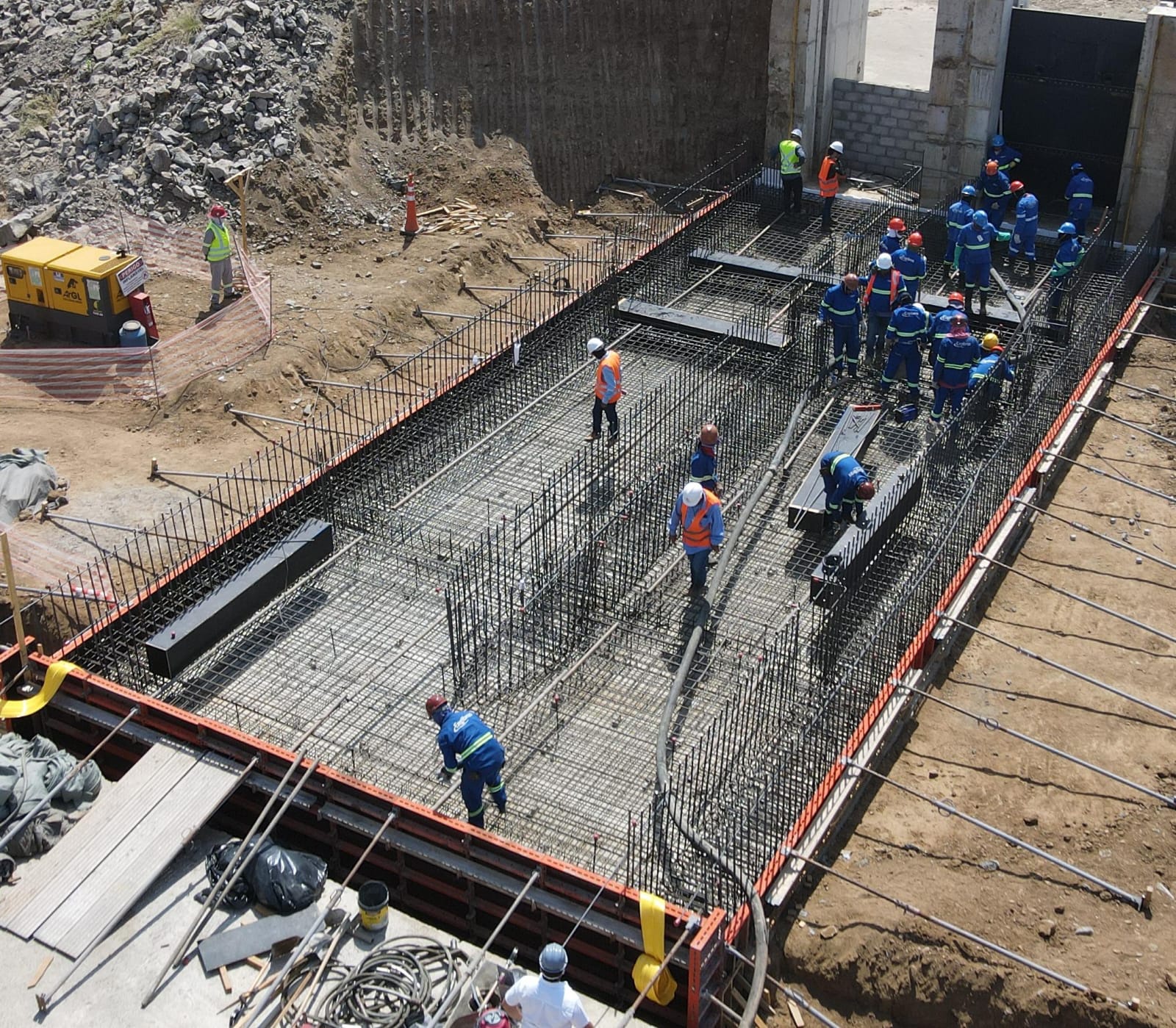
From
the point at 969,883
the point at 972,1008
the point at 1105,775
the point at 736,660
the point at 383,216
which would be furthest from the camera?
the point at 383,216

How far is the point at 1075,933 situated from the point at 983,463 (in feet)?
16.9

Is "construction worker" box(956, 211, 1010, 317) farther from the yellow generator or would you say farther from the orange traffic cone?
the yellow generator

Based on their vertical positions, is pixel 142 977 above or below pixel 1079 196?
below

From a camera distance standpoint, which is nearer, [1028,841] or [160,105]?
[1028,841]

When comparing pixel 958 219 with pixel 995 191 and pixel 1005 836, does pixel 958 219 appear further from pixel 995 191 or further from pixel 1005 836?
pixel 1005 836

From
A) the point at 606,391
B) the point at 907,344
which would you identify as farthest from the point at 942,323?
the point at 606,391

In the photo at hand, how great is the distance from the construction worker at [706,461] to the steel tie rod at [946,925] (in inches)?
161

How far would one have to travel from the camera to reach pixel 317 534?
14180 millimetres

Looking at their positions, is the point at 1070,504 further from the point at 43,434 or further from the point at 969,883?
the point at 43,434

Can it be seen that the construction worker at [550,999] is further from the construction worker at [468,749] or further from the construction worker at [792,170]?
the construction worker at [792,170]

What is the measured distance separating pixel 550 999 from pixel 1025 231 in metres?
13.3

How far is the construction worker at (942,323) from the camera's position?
1620 cm

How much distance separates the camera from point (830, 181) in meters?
20.2

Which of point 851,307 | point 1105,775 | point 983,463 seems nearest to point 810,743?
point 1105,775
